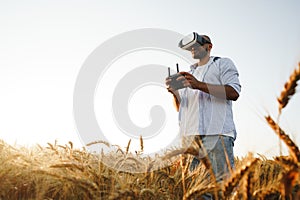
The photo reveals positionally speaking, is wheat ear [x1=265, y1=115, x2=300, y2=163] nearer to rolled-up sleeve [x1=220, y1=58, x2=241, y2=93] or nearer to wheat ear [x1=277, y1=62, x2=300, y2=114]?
wheat ear [x1=277, y1=62, x2=300, y2=114]

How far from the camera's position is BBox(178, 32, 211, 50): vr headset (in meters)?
2.87

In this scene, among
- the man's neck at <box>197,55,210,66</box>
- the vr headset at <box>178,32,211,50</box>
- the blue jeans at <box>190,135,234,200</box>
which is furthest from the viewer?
the man's neck at <box>197,55,210,66</box>

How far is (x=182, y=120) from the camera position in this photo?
3.00 m

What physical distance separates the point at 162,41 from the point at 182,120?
2.51m

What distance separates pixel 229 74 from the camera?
2773 mm

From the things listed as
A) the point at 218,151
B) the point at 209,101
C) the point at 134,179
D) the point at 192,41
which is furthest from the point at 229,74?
the point at 134,179

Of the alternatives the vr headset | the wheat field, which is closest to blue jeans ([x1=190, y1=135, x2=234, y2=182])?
the wheat field

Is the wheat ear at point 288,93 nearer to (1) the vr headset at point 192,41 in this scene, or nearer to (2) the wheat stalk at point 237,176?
(2) the wheat stalk at point 237,176

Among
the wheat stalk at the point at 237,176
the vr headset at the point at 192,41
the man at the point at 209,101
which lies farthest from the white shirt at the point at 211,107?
the wheat stalk at the point at 237,176

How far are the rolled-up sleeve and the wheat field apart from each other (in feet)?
2.38

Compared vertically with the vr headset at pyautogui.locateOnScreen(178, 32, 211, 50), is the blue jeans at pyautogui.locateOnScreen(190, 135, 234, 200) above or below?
below

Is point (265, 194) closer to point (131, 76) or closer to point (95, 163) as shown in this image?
point (95, 163)

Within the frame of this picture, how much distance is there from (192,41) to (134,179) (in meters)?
1.39

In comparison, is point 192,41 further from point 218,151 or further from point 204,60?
point 218,151
